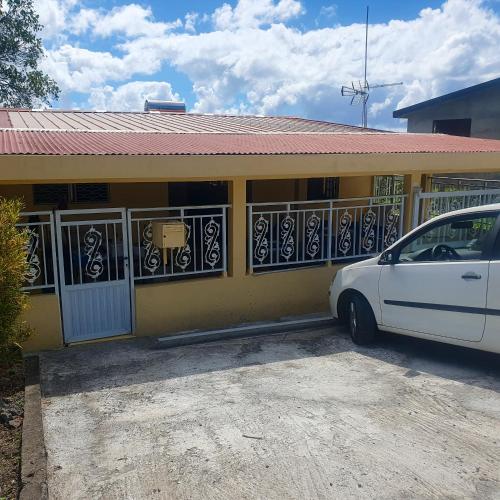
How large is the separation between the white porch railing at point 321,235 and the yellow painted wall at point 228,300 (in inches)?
9.6

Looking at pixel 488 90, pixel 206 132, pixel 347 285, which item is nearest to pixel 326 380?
pixel 347 285

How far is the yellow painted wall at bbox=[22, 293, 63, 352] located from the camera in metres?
6.06

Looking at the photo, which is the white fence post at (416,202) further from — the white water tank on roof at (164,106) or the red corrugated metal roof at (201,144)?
the white water tank on roof at (164,106)

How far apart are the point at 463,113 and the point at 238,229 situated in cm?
1253

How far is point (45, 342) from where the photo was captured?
6.17m

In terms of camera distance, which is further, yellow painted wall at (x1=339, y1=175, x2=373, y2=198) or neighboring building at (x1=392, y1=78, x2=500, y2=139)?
neighboring building at (x1=392, y1=78, x2=500, y2=139)

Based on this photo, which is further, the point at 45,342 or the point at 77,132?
the point at 77,132

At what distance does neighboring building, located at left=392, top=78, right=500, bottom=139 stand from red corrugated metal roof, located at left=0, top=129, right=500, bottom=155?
24.4ft

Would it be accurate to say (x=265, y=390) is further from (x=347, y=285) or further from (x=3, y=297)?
(x=3, y=297)

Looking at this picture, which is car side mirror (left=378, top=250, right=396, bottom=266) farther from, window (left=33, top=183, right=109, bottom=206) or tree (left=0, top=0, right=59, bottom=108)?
tree (left=0, top=0, right=59, bottom=108)

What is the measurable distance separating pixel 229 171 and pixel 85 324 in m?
2.53

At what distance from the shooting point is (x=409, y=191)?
26.9ft

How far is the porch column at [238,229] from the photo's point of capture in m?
6.94

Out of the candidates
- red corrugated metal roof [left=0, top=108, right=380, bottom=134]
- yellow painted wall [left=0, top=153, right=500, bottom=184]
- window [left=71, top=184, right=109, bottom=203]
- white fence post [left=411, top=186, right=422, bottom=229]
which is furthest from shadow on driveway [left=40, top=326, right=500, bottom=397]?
window [left=71, top=184, right=109, bottom=203]
